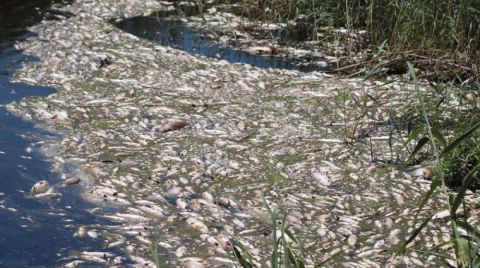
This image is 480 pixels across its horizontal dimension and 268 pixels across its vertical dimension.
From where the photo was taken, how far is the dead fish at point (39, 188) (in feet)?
13.5

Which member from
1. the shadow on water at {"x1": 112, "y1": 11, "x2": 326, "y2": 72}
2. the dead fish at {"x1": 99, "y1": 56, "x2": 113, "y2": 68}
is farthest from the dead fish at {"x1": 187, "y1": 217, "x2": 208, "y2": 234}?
the shadow on water at {"x1": 112, "y1": 11, "x2": 326, "y2": 72}

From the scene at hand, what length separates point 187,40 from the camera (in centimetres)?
763

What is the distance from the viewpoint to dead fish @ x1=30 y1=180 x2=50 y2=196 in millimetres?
4108

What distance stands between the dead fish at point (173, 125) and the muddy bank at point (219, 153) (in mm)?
11

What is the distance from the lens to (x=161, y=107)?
18.2ft

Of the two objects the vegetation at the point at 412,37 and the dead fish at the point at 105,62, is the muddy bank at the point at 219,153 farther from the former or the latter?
the vegetation at the point at 412,37

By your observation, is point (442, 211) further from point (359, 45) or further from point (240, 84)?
point (359, 45)

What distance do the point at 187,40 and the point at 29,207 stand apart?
3.99 meters

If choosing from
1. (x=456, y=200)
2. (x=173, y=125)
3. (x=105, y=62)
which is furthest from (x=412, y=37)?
(x=456, y=200)

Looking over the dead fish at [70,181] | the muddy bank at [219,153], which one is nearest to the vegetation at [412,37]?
the muddy bank at [219,153]

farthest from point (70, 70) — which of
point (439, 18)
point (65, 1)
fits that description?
point (439, 18)

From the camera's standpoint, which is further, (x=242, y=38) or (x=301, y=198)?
(x=242, y=38)

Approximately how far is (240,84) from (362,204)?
7.54ft

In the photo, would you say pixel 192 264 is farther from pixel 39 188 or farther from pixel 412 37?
pixel 412 37
